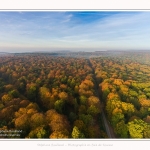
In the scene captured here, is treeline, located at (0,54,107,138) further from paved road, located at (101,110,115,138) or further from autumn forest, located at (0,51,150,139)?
paved road, located at (101,110,115,138)

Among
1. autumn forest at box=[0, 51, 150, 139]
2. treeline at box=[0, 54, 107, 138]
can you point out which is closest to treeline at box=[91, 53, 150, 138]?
autumn forest at box=[0, 51, 150, 139]

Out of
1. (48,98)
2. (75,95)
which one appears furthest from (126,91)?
(48,98)

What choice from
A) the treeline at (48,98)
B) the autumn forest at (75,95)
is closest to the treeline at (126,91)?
the autumn forest at (75,95)

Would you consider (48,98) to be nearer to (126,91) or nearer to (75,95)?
(75,95)

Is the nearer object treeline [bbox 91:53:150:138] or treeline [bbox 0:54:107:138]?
treeline [bbox 0:54:107:138]

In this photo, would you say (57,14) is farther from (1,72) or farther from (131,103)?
(131,103)

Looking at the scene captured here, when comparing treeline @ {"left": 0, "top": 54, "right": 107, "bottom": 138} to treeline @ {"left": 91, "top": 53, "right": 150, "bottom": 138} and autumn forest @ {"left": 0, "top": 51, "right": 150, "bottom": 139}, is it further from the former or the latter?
treeline @ {"left": 91, "top": 53, "right": 150, "bottom": 138}

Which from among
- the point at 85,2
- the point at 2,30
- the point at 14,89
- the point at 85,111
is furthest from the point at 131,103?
the point at 2,30

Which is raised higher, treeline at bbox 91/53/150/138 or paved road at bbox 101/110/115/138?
treeline at bbox 91/53/150/138
